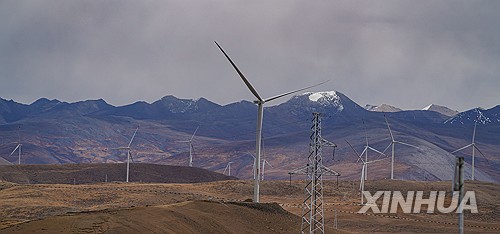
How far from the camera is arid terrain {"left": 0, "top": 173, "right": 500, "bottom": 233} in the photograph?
114 ft

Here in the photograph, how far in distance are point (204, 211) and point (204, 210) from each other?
0.83ft

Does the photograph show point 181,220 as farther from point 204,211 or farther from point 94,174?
point 94,174

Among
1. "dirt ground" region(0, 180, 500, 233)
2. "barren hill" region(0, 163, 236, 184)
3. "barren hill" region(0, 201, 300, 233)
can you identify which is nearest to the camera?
"barren hill" region(0, 201, 300, 233)

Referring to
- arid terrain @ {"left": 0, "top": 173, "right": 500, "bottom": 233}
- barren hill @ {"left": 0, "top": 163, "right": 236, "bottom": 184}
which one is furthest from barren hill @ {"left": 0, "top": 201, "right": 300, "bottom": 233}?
barren hill @ {"left": 0, "top": 163, "right": 236, "bottom": 184}

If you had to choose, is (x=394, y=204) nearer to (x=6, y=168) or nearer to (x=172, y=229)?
(x=172, y=229)

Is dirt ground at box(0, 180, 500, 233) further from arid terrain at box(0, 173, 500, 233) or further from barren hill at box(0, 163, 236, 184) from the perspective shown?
barren hill at box(0, 163, 236, 184)

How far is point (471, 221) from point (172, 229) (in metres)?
51.6

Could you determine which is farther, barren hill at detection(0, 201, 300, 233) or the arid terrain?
the arid terrain

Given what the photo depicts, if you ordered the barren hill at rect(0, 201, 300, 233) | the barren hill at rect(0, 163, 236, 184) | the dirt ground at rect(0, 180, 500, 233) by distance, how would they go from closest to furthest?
the barren hill at rect(0, 201, 300, 233), the dirt ground at rect(0, 180, 500, 233), the barren hill at rect(0, 163, 236, 184)

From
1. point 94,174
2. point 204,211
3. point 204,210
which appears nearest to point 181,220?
point 204,211

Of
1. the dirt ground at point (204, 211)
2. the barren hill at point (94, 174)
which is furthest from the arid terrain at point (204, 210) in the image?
the barren hill at point (94, 174)

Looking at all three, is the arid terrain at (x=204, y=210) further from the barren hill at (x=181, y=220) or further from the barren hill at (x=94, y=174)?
the barren hill at (x=94, y=174)

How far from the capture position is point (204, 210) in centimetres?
4459

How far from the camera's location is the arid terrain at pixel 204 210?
34.7 metres
